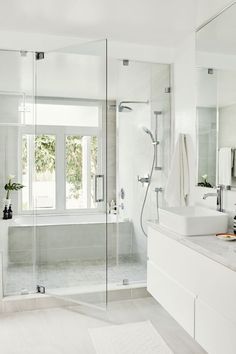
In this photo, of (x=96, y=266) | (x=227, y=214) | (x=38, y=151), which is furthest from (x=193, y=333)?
(x=38, y=151)

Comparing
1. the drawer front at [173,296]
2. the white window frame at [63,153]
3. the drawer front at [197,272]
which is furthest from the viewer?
the white window frame at [63,153]

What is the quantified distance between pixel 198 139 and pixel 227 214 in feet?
2.44

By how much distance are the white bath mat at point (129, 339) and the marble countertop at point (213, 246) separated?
0.80 meters

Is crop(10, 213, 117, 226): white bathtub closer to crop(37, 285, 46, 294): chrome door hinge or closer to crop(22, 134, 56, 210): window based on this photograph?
crop(22, 134, 56, 210): window

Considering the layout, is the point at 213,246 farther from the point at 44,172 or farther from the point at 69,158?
the point at 44,172

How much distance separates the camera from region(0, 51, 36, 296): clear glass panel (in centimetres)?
326

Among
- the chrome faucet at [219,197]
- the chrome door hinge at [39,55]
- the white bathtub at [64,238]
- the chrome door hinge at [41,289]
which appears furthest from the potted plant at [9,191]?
the chrome faucet at [219,197]

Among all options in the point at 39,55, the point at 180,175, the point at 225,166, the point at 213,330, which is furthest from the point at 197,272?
the point at 39,55

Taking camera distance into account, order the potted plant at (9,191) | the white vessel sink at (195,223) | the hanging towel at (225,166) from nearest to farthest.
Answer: the white vessel sink at (195,223)
the hanging towel at (225,166)
the potted plant at (9,191)

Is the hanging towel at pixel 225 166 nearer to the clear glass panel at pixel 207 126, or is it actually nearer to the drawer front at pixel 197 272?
the clear glass panel at pixel 207 126

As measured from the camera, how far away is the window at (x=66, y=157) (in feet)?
9.68

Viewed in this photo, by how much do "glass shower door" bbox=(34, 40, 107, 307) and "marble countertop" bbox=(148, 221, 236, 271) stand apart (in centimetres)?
78

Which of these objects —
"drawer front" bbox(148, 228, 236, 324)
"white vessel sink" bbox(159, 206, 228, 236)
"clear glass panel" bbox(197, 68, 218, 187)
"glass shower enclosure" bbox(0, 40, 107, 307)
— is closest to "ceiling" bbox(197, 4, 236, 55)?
"clear glass panel" bbox(197, 68, 218, 187)

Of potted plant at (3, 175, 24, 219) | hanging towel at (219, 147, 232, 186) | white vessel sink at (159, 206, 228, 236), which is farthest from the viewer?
potted plant at (3, 175, 24, 219)
